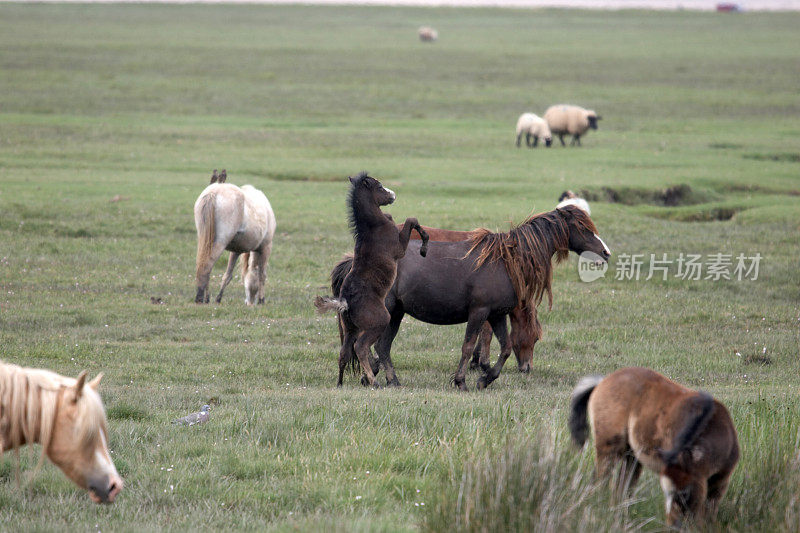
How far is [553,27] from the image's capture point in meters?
122

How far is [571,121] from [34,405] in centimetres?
3599

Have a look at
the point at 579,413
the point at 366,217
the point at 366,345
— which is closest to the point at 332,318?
the point at 366,345

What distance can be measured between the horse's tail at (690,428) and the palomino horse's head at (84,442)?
2.66 m

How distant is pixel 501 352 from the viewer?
30.3 feet

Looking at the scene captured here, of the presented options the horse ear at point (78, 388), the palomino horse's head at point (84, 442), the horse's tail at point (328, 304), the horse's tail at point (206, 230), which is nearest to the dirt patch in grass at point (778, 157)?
the horse's tail at point (206, 230)


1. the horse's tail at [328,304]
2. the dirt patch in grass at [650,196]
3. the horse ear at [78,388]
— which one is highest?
the horse ear at [78,388]

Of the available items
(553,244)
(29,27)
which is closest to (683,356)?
(553,244)

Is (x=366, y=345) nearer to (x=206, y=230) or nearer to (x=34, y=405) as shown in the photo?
(x=34, y=405)

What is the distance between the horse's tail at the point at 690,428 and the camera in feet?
13.9

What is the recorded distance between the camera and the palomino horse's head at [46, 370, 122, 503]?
3.94 meters

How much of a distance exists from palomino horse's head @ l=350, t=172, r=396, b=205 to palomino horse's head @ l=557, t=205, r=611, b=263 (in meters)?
2.06

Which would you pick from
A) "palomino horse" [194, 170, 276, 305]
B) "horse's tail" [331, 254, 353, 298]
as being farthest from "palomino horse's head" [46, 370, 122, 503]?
"palomino horse" [194, 170, 276, 305]

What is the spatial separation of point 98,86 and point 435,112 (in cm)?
1968

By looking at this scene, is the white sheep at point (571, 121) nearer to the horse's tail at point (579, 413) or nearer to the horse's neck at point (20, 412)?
the horse's tail at point (579, 413)
